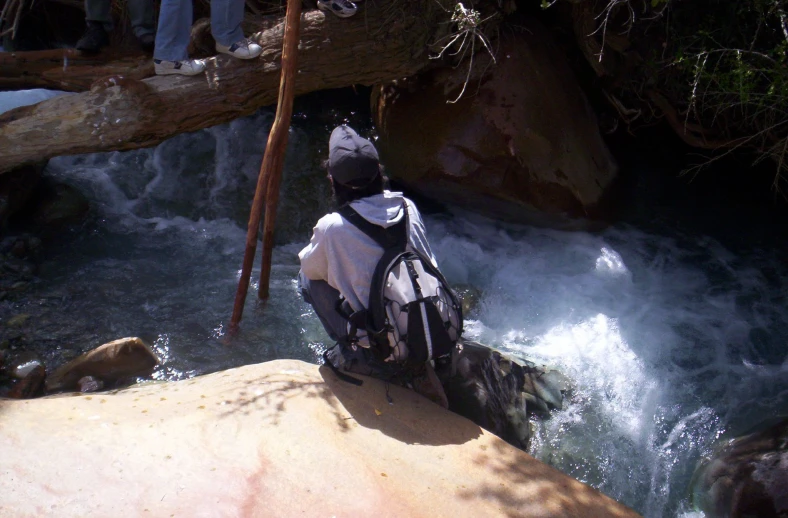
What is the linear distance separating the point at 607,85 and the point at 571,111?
0.48 m

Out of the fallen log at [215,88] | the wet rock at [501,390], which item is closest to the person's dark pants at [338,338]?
the wet rock at [501,390]

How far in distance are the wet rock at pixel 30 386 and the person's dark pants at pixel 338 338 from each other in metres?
1.84

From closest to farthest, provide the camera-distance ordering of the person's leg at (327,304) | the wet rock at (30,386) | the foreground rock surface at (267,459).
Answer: the foreground rock surface at (267,459), the person's leg at (327,304), the wet rock at (30,386)

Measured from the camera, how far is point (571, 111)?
5684 millimetres

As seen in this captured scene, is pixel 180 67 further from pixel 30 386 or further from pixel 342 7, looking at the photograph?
pixel 30 386

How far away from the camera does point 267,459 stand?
261 cm

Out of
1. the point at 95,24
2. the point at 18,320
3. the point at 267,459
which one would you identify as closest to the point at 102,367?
the point at 18,320

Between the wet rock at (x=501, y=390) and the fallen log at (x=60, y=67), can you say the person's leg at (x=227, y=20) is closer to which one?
the fallen log at (x=60, y=67)

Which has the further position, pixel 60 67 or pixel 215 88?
pixel 60 67

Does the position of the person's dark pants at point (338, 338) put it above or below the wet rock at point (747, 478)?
above

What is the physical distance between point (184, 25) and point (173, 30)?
8cm

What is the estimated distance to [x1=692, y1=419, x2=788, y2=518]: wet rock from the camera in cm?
317

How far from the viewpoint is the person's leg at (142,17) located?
17.4ft

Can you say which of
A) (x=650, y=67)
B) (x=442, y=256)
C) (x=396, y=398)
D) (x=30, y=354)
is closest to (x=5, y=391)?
(x=30, y=354)
